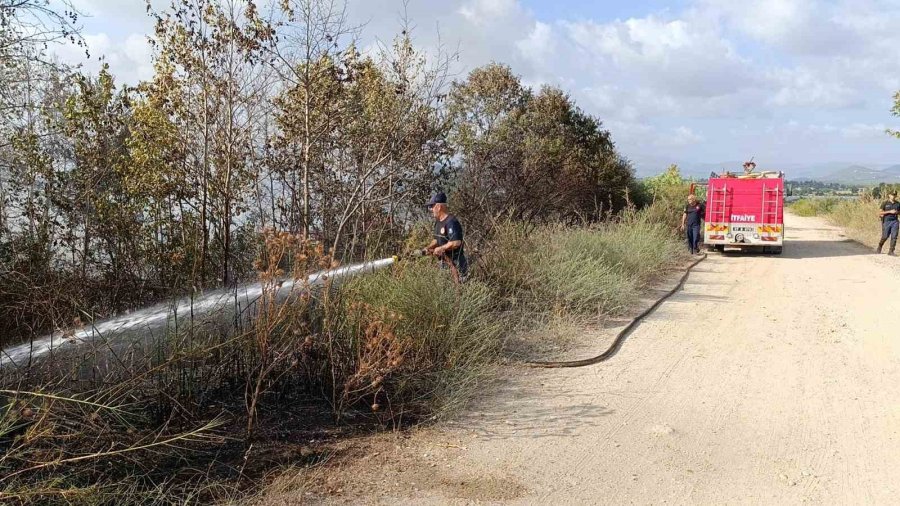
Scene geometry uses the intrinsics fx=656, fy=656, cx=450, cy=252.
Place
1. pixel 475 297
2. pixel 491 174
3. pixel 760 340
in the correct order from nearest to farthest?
pixel 475 297 → pixel 760 340 → pixel 491 174

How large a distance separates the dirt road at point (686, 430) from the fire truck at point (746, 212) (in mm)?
10000

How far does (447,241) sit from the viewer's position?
27.3 feet

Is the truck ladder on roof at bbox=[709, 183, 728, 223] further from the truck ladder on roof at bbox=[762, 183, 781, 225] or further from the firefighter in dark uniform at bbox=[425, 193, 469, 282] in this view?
the firefighter in dark uniform at bbox=[425, 193, 469, 282]

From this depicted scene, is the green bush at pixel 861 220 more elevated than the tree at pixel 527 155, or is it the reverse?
the tree at pixel 527 155

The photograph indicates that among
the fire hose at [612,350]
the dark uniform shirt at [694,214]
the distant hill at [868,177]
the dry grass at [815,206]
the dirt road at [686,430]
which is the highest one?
the distant hill at [868,177]

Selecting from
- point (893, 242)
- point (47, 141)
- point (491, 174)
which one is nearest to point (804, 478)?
point (47, 141)

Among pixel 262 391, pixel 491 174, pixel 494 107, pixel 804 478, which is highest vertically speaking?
pixel 494 107

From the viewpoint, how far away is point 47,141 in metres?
8.20

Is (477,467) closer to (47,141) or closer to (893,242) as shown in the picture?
(47,141)

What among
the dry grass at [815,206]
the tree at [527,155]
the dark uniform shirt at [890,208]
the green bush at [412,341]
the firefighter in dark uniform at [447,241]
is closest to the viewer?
the green bush at [412,341]

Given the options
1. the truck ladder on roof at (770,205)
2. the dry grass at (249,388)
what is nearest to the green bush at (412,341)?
the dry grass at (249,388)

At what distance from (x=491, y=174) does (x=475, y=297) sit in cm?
948

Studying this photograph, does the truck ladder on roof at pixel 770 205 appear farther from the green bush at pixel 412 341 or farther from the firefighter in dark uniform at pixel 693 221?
the green bush at pixel 412 341

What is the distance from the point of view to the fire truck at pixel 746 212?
18250 mm
